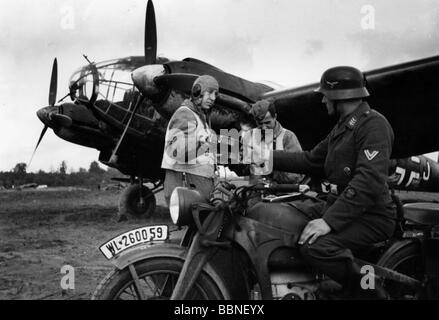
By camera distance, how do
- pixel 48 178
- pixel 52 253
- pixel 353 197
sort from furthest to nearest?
pixel 48 178 < pixel 52 253 < pixel 353 197

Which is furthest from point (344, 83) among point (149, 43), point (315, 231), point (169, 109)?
point (149, 43)

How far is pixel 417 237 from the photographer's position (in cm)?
285

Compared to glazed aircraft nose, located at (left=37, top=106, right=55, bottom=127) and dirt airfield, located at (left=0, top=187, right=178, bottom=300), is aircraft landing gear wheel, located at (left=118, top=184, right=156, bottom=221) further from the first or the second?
glazed aircraft nose, located at (left=37, top=106, right=55, bottom=127)

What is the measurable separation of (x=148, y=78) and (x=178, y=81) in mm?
665

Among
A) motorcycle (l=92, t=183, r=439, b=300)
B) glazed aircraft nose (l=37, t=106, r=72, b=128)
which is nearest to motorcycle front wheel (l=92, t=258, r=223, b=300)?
motorcycle (l=92, t=183, r=439, b=300)

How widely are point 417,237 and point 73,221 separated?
8700mm

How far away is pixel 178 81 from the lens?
6.97 m

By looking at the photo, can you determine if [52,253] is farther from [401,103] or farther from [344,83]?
[401,103]

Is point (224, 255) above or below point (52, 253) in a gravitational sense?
above

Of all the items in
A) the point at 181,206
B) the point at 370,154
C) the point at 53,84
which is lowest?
the point at 181,206

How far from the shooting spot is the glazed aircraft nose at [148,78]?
7332mm

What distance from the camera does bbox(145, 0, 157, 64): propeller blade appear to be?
8.85 metres

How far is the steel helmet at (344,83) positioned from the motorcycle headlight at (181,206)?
3.06ft

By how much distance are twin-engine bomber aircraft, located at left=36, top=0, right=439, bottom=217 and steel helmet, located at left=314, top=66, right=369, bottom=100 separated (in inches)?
175
